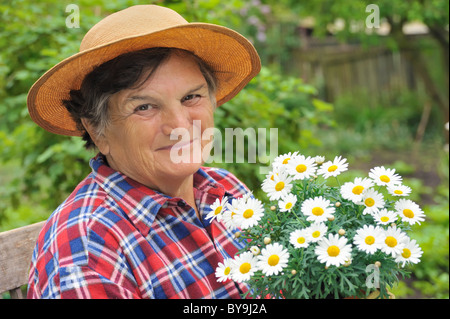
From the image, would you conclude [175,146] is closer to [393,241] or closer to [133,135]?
[133,135]

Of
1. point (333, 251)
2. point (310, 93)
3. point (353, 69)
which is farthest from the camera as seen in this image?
point (353, 69)

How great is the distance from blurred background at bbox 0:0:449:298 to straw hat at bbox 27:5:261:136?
0.91 meters

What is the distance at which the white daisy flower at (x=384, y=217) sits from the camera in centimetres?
117

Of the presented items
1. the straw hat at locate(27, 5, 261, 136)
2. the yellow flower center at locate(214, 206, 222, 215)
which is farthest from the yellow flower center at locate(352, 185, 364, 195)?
the straw hat at locate(27, 5, 261, 136)

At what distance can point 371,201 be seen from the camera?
3.96 feet

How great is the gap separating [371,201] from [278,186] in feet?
0.77

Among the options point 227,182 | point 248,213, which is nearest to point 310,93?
point 227,182

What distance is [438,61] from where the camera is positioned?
9406 millimetres

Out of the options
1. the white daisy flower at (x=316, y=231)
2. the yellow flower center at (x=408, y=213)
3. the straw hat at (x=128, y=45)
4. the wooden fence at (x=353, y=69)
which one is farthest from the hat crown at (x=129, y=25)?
the wooden fence at (x=353, y=69)

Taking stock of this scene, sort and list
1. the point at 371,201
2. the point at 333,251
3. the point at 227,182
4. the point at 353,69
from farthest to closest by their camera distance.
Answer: the point at 353,69 → the point at 227,182 → the point at 371,201 → the point at 333,251

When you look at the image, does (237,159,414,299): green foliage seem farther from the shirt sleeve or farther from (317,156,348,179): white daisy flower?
the shirt sleeve

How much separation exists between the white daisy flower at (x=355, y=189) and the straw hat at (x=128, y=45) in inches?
25.2

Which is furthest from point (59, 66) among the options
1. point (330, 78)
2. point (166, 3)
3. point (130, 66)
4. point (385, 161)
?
point (330, 78)

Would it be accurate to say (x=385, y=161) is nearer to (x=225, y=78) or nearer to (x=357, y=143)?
(x=357, y=143)
